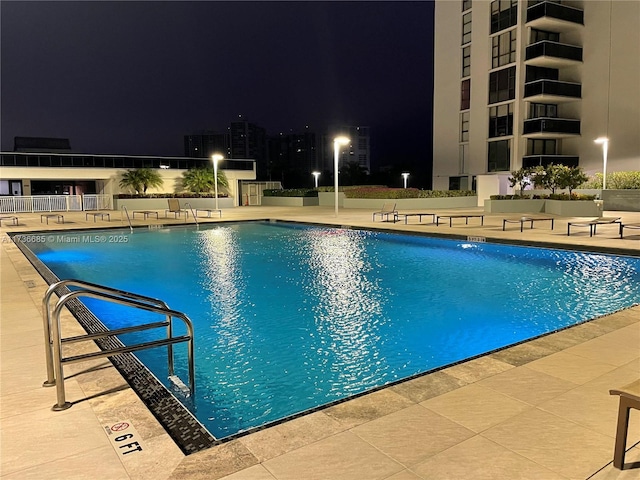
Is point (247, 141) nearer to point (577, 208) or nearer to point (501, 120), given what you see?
point (501, 120)

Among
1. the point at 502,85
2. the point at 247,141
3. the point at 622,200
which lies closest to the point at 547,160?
the point at 502,85

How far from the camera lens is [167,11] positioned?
5203 cm

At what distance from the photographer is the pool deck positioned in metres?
2.56

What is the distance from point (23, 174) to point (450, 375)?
29.2 metres

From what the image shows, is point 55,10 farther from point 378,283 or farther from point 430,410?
point 430,410

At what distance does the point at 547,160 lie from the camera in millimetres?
30578

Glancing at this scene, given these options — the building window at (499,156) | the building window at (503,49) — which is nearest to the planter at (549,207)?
the building window at (499,156)

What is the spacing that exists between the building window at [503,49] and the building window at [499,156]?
5137 mm

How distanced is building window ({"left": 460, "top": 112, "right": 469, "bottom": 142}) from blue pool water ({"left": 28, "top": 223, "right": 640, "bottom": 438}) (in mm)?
22853

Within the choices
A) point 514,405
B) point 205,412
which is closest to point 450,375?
point 514,405

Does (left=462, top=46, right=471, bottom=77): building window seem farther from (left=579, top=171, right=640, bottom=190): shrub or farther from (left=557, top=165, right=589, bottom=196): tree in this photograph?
(left=557, top=165, right=589, bottom=196): tree

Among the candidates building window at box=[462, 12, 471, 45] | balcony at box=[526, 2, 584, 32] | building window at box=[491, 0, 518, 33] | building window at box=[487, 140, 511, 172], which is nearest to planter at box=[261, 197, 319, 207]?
building window at box=[487, 140, 511, 172]

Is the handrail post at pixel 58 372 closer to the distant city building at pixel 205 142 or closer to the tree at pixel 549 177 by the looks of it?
the tree at pixel 549 177

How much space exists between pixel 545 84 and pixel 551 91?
23.4 inches
